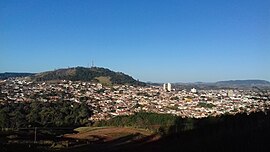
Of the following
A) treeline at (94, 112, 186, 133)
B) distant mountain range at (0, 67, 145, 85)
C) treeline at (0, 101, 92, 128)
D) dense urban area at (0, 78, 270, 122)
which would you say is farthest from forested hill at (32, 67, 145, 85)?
treeline at (94, 112, 186, 133)

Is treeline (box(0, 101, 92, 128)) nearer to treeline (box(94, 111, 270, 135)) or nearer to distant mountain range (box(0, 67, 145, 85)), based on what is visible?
treeline (box(94, 111, 270, 135))

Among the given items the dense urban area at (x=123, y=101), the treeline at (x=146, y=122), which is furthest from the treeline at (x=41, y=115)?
the treeline at (x=146, y=122)

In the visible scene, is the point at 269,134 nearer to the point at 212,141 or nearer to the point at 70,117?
the point at 212,141

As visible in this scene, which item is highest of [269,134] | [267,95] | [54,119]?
[267,95]

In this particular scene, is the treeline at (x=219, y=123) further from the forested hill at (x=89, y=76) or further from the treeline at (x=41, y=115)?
the forested hill at (x=89, y=76)

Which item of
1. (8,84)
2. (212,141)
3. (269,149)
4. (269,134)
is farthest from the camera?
(8,84)

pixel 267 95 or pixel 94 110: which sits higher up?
pixel 267 95

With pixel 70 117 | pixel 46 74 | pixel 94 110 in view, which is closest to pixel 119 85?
pixel 46 74
